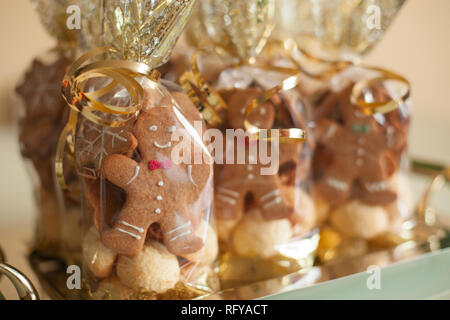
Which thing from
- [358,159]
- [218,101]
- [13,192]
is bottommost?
[13,192]

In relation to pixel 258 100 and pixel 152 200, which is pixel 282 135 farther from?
pixel 152 200

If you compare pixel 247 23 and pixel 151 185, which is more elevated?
pixel 247 23

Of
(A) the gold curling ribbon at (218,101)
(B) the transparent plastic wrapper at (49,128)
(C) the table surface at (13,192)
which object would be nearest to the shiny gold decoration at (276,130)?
(A) the gold curling ribbon at (218,101)

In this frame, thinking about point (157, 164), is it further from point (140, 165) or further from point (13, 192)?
point (13, 192)

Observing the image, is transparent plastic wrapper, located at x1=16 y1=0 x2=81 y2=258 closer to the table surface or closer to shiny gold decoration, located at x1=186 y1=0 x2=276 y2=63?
shiny gold decoration, located at x1=186 y1=0 x2=276 y2=63

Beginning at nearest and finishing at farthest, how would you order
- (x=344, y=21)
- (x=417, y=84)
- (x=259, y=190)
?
(x=259, y=190)
(x=344, y=21)
(x=417, y=84)

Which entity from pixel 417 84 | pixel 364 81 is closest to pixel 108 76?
pixel 364 81

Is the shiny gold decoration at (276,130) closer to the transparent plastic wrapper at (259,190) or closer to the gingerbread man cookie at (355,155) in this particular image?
the transparent plastic wrapper at (259,190)
